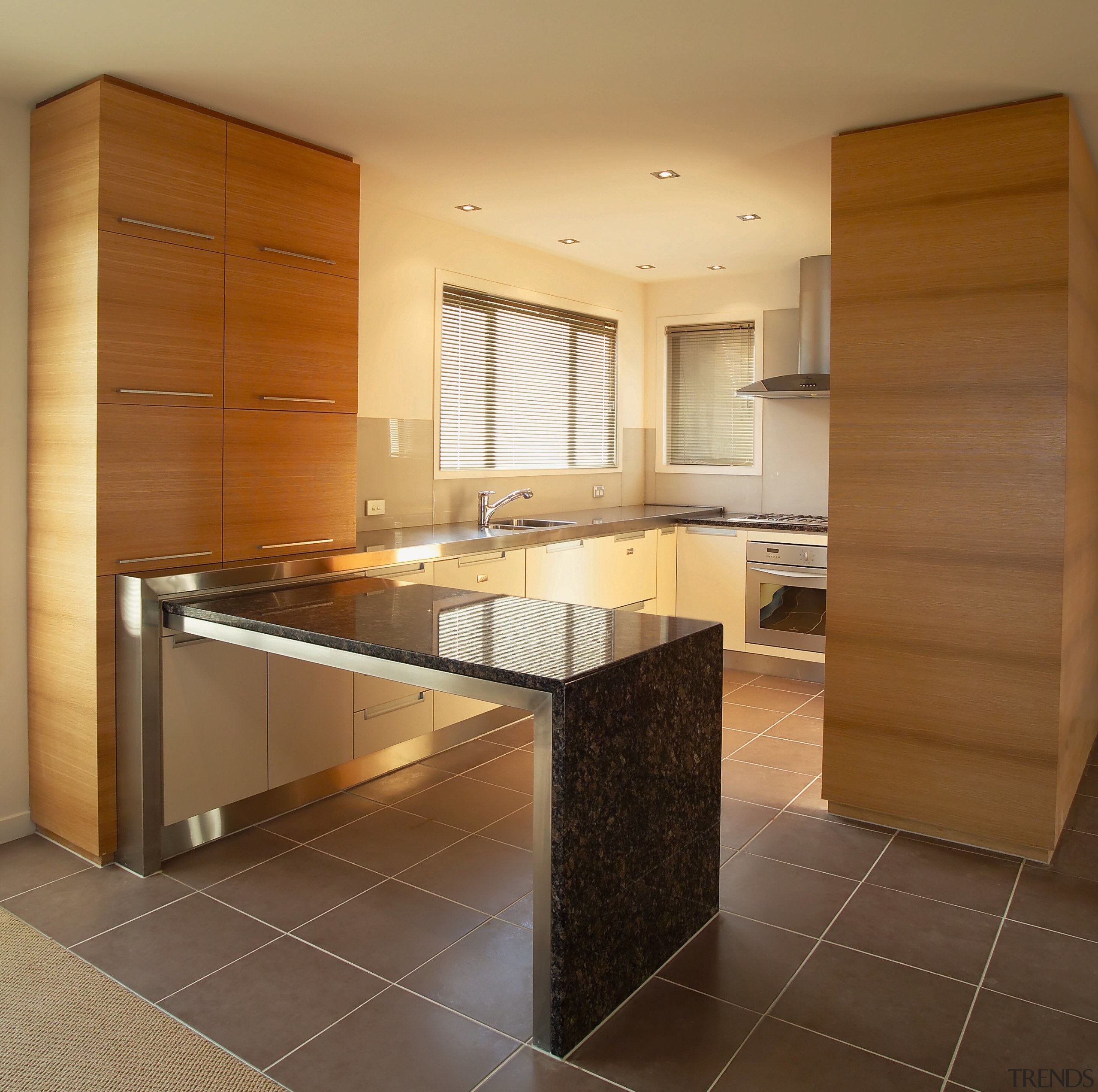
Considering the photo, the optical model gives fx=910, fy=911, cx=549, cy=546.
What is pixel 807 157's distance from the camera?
343 cm

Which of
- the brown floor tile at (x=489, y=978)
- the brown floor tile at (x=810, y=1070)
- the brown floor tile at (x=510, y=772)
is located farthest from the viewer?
the brown floor tile at (x=510, y=772)

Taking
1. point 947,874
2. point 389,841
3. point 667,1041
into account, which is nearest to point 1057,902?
point 947,874

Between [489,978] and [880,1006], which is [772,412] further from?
[489,978]

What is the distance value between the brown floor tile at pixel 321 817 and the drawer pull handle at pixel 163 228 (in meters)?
1.98

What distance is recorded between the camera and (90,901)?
261 centimetres

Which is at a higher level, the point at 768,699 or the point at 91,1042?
the point at 768,699

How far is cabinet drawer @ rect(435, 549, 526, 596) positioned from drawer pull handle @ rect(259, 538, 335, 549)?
52 cm

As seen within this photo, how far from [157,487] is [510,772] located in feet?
5.81

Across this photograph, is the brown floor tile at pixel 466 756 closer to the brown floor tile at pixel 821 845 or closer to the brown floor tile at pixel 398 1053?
the brown floor tile at pixel 821 845

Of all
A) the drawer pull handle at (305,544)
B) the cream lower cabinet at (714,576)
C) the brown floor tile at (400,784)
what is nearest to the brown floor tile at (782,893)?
the brown floor tile at (400,784)

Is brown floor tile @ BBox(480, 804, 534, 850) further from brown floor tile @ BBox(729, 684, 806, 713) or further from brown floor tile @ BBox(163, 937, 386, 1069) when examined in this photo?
brown floor tile @ BBox(729, 684, 806, 713)

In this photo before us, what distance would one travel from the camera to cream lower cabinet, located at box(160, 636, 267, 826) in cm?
282

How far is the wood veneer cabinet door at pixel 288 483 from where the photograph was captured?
3.06 meters

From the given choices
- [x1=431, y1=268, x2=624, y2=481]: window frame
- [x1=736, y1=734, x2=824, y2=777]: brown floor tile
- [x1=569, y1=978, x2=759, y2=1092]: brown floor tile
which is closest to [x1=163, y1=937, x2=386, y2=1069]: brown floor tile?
[x1=569, y1=978, x2=759, y2=1092]: brown floor tile
